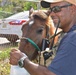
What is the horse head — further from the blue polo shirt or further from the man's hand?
the blue polo shirt

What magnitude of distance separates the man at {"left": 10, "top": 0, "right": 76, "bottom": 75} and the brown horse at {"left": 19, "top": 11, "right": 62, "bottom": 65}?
3.70ft

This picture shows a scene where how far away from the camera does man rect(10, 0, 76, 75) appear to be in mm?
2420

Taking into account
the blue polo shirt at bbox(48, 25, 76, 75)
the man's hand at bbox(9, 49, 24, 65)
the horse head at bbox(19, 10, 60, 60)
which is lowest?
the horse head at bbox(19, 10, 60, 60)

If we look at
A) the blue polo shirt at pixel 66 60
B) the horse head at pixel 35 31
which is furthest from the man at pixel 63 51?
the horse head at pixel 35 31

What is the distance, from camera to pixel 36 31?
4266 mm

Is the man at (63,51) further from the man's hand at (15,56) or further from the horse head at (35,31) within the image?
the horse head at (35,31)

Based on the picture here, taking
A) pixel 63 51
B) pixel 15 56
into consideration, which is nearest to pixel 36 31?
pixel 15 56

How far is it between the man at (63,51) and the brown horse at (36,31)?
3.70 feet

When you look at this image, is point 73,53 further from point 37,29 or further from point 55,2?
point 37,29

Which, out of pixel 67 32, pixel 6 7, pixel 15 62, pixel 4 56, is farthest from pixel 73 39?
pixel 6 7

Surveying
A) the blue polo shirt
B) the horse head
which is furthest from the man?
the horse head

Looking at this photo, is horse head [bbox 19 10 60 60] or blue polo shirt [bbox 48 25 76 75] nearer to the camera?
blue polo shirt [bbox 48 25 76 75]

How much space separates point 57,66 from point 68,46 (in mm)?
183

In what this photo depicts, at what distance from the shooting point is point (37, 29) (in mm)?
4266
